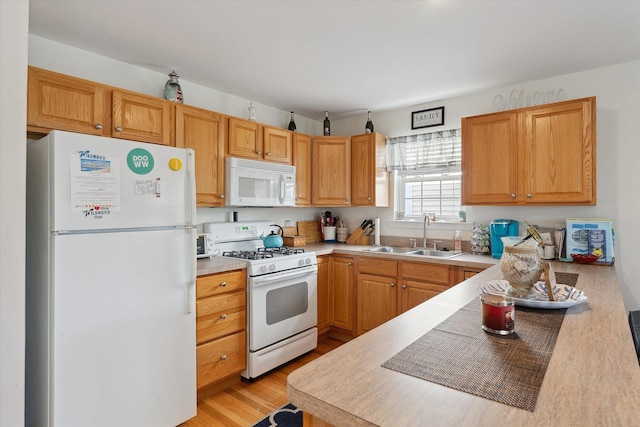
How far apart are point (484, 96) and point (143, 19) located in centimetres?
280

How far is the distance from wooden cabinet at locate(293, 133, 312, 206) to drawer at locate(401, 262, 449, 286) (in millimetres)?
1247

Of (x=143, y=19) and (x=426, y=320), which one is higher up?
(x=143, y=19)

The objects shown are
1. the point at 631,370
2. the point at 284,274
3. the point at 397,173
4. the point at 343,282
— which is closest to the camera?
the point at 631,370

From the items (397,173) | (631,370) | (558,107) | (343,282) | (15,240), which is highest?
(558,107)

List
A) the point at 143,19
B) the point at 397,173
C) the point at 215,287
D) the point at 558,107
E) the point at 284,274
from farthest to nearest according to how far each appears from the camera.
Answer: the point at 397,173, the point at 284,274, the point at 558,107, the point at 215,287, the point at 143,19

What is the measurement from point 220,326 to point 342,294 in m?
1.34

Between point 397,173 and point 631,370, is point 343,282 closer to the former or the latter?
point 397,173

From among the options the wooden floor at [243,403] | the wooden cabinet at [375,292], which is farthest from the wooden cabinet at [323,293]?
the wooden floor at [243,403]

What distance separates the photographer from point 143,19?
78.3 inches

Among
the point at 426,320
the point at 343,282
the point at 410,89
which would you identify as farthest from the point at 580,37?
the point at 343,282

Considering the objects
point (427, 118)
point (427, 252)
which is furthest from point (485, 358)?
point (427, 118)

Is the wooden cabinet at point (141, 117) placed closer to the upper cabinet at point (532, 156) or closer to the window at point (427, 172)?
the window at point (427, 172)

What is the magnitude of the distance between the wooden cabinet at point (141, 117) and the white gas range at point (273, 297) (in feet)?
2.93

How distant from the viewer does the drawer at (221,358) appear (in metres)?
2.30
